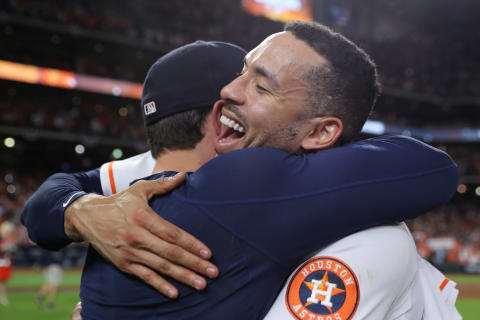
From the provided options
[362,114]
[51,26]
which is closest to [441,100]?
[51,26]

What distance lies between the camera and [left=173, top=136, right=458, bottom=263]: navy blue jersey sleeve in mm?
1354

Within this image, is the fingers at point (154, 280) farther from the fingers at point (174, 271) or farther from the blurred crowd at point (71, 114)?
the blurred crowd at point (71, 114)

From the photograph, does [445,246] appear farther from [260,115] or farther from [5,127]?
[260,115]

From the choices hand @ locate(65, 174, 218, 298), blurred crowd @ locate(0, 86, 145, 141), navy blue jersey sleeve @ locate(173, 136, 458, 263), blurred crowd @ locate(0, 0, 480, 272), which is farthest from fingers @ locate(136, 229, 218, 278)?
blurred crowd @ locate(0, 86, 145, 141)

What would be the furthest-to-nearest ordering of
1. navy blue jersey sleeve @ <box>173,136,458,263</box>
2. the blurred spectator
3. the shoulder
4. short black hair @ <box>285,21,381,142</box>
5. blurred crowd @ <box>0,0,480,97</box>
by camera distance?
blurred crowd @ <box>0,0,480,97</box> → the blurred spectator → the shoulder → short black hair @ <box>285,21,381,142</box> → navy blue jersey sleeve @ <box>173,136,458,263</box>

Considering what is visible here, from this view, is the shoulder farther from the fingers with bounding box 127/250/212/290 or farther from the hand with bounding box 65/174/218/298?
the fingers with bounding box 127/250/212/290

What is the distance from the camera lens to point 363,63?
66.5 inches

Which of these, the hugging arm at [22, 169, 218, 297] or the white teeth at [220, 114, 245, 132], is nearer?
the hugging arm at [22, 169, 218, 297]

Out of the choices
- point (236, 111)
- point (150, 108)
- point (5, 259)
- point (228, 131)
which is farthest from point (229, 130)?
point (5, 259)

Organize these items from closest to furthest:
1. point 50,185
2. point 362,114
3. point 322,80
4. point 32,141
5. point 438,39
→ point 322,80
point 362,114
point 50,185
point 32,141
point 438,39

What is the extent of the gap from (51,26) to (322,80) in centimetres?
2402

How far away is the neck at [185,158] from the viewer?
183 cm

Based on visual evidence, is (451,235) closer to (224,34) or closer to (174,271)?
(224,34)

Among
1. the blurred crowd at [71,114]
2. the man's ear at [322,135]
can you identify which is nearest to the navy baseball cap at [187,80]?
the man's ear at [322,135]
